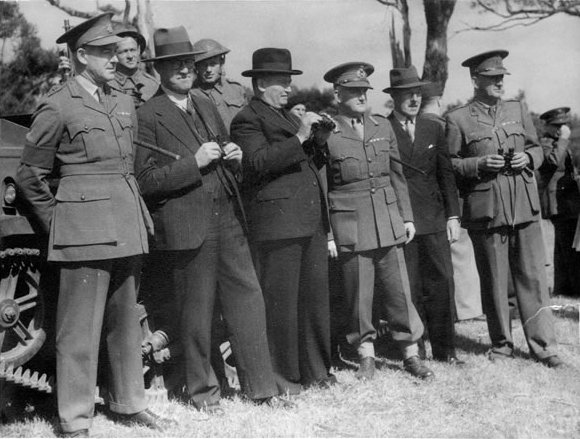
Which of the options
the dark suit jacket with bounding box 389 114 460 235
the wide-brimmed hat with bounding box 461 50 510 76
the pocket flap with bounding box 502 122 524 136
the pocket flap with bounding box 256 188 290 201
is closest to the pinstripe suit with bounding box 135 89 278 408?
the pocket flap with bounding box 256 188 290 201

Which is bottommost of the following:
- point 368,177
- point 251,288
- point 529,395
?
point 529,395

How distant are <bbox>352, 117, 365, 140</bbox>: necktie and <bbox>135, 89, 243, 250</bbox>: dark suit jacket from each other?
1.44 metres

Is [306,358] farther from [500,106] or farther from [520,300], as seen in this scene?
[500,106]

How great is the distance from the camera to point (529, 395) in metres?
5.55

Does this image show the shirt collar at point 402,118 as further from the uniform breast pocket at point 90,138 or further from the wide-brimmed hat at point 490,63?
the uniform breast pocket at point 90,138

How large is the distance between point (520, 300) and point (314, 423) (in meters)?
2.48

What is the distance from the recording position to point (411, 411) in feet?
17.3

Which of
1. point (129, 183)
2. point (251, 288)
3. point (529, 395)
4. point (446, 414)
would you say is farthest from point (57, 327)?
point (529, 395)

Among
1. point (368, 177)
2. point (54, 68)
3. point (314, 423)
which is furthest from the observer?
point (54, 68)

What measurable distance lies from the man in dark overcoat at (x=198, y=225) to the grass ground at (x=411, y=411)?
240mm

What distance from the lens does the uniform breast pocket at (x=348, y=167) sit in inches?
235

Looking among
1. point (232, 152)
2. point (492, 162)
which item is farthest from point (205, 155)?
point (492, 162)

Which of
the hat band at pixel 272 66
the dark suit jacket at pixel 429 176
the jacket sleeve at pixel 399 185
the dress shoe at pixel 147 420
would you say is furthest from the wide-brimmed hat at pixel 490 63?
the dress shoe at pixel 147 420

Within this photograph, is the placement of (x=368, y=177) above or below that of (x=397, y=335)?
above
